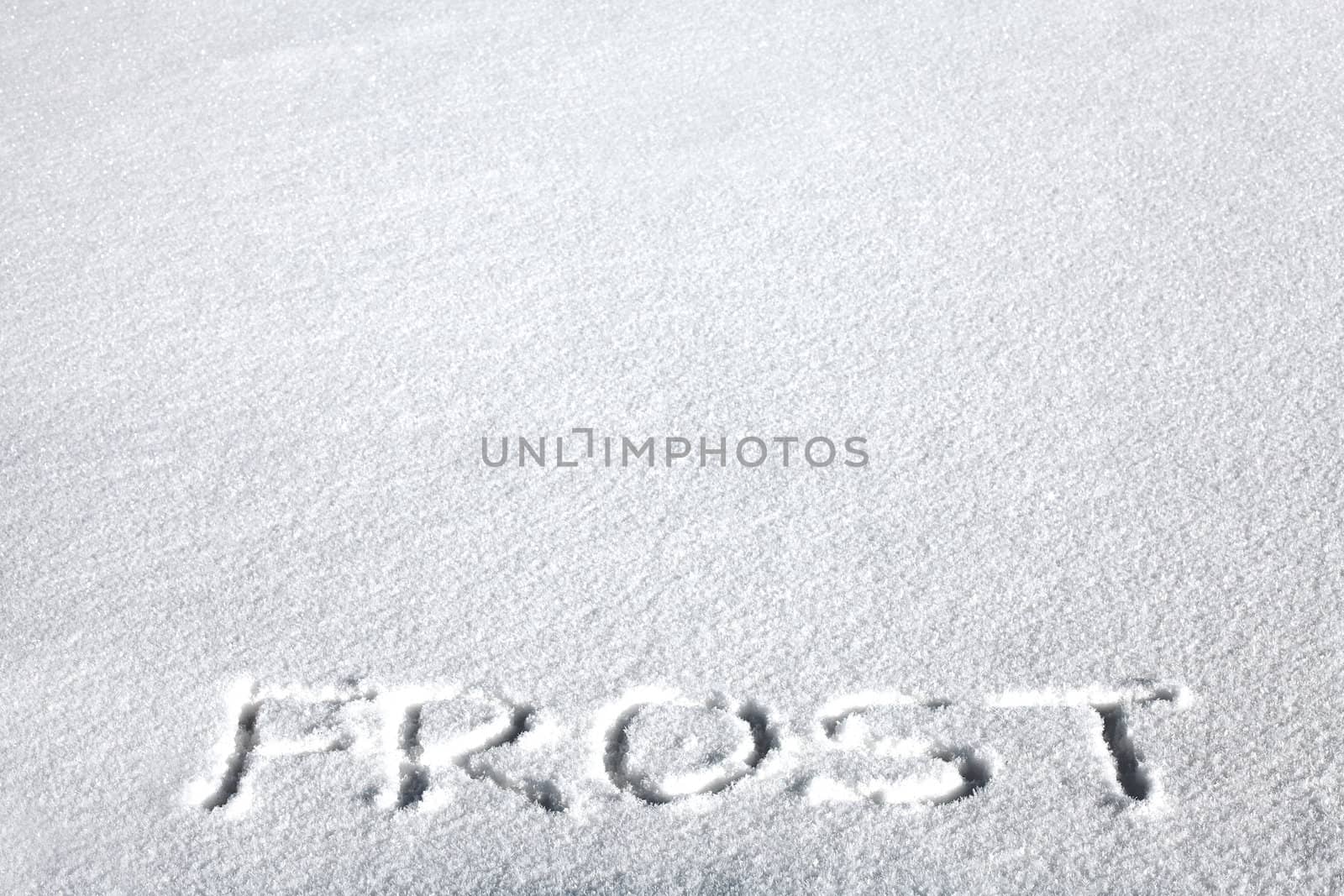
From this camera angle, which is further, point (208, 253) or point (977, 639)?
point (208, 253)

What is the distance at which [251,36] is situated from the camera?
2094mm

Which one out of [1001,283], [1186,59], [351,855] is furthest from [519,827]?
[1186,59]

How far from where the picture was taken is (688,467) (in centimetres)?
131

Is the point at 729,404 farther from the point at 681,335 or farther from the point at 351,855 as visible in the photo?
the point at 351,855

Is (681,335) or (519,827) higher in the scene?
(681,335)

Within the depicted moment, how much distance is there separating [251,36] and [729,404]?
109cm

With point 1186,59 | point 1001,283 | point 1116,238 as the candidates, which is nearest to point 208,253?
point 1001,283

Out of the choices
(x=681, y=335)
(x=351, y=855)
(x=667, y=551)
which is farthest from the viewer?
(x=681, y=335)

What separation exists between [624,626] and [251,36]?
50.8 inches

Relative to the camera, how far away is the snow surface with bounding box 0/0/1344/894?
1013 mm

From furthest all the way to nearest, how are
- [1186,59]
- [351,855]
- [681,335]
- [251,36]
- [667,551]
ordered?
[251,36] → [1186,59] → [681,335] → [667,551] → [351,855]

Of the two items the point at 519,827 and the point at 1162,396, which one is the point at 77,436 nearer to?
the point at 519,827

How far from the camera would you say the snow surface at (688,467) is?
1.01 m

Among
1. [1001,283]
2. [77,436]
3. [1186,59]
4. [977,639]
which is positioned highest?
[1186,59]
